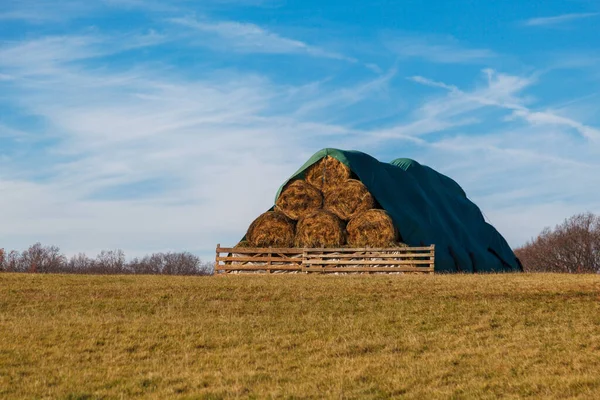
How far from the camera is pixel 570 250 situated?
5709cm

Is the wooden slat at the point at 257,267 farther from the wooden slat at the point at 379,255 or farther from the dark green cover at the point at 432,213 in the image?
the dark green cover at the point at 432,213

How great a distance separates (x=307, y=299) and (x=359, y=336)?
4.76m

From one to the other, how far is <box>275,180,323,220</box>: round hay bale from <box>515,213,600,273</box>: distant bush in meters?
28.7

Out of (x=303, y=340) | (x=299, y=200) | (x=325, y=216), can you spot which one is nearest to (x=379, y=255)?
(x=325, y=216)

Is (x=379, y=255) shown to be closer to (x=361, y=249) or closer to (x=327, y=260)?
(x=361, y=249)

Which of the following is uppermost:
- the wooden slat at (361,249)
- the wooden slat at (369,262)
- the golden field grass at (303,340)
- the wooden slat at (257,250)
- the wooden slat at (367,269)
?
the wooden slat at (257,250)

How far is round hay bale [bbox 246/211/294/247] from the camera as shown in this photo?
31.2 meters

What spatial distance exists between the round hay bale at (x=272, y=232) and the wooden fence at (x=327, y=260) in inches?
35.9

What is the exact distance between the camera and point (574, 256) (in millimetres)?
56375

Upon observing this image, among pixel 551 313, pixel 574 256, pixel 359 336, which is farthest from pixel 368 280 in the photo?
pixel 574 256

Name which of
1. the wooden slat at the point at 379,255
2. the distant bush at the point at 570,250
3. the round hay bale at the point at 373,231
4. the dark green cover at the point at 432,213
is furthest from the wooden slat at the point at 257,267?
the distant bush at the point at 570,250

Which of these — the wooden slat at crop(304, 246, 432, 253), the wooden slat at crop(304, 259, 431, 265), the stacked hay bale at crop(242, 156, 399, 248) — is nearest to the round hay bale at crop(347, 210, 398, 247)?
the stacked hay bale at crop(242, 156, 399, 248)

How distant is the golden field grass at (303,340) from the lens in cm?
930

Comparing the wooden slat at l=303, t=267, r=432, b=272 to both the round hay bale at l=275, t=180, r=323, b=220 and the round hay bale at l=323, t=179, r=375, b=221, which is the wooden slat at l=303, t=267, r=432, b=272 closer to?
the round hay bale at l=323, t=179, r=375, b=221
